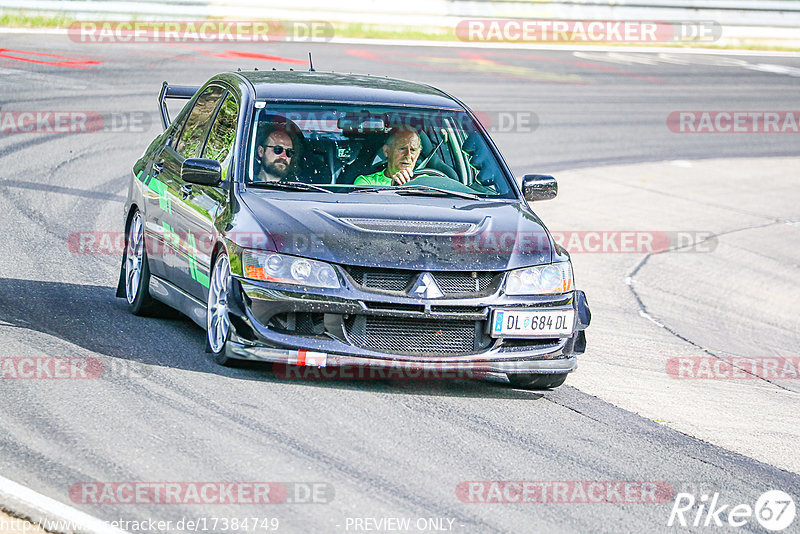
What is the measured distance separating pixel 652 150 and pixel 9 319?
14.2 metres

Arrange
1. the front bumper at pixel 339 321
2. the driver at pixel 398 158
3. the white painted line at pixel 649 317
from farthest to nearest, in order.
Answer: the white painted line at pixel 649 317, the driver at pixel 398 158, the front bumper at pixel 339 321

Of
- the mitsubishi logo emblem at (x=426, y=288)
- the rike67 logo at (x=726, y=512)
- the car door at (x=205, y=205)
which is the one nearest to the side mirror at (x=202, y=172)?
the car door at (x=205, y=205)

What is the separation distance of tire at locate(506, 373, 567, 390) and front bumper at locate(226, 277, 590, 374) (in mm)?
408

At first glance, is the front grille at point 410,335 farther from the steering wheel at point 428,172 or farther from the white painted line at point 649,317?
the white painted line at point 649,317

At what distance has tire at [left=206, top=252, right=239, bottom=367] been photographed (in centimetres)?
761

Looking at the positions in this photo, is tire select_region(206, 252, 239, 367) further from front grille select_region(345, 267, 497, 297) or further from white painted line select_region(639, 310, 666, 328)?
white painted line select_region(639, 310, 666, 328)

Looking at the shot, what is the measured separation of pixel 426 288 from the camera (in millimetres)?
7332

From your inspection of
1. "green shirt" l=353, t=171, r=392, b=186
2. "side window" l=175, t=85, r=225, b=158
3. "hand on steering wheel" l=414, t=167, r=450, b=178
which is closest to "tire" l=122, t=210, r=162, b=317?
"side window" l=175, t=85, r=225, b=158

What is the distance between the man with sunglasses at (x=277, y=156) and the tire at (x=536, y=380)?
5.78 feet

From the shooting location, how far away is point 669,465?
6.73 meters

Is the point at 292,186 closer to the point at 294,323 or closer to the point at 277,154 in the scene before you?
the point at 277,154

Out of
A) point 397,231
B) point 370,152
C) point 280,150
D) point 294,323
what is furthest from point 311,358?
point 370,152

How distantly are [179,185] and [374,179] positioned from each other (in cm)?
131

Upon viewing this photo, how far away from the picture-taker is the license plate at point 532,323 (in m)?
7.50
